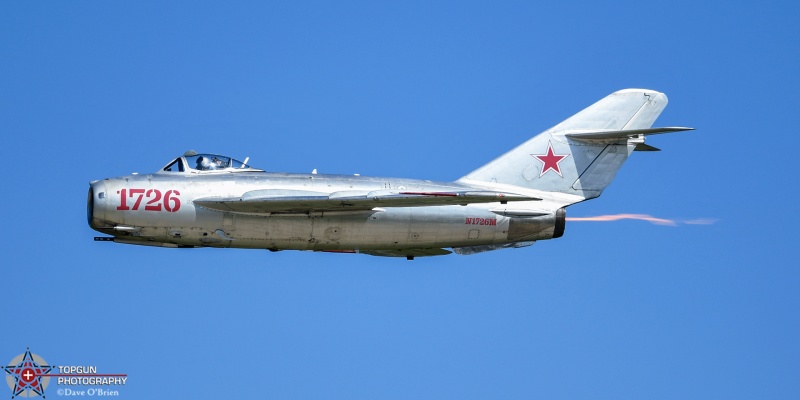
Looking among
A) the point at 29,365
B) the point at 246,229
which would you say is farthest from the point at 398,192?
the point at 29,365

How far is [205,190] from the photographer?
3092 cm

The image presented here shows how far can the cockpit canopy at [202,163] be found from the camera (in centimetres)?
3152

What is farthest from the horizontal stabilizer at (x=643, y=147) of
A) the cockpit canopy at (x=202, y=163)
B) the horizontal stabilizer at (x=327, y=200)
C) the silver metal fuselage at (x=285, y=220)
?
the cockpit canopy at (x=202, y=163)

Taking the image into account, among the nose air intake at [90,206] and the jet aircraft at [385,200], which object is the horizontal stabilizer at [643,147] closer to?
the jet aircraft at [385,200]

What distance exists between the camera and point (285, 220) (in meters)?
31.4

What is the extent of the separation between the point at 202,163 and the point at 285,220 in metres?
2.38

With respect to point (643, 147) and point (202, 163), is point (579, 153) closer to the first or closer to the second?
point (643, 147)

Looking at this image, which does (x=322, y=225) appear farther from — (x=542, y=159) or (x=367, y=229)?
(x=542, y=159)

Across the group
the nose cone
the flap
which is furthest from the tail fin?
the nose cone

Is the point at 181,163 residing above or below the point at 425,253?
above

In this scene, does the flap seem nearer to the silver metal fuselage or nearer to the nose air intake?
the silver metal fuselage

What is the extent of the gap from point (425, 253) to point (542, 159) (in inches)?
150

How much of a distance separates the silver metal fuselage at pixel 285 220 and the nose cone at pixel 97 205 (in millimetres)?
22

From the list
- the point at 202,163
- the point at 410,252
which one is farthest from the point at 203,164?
the point at 410,252
